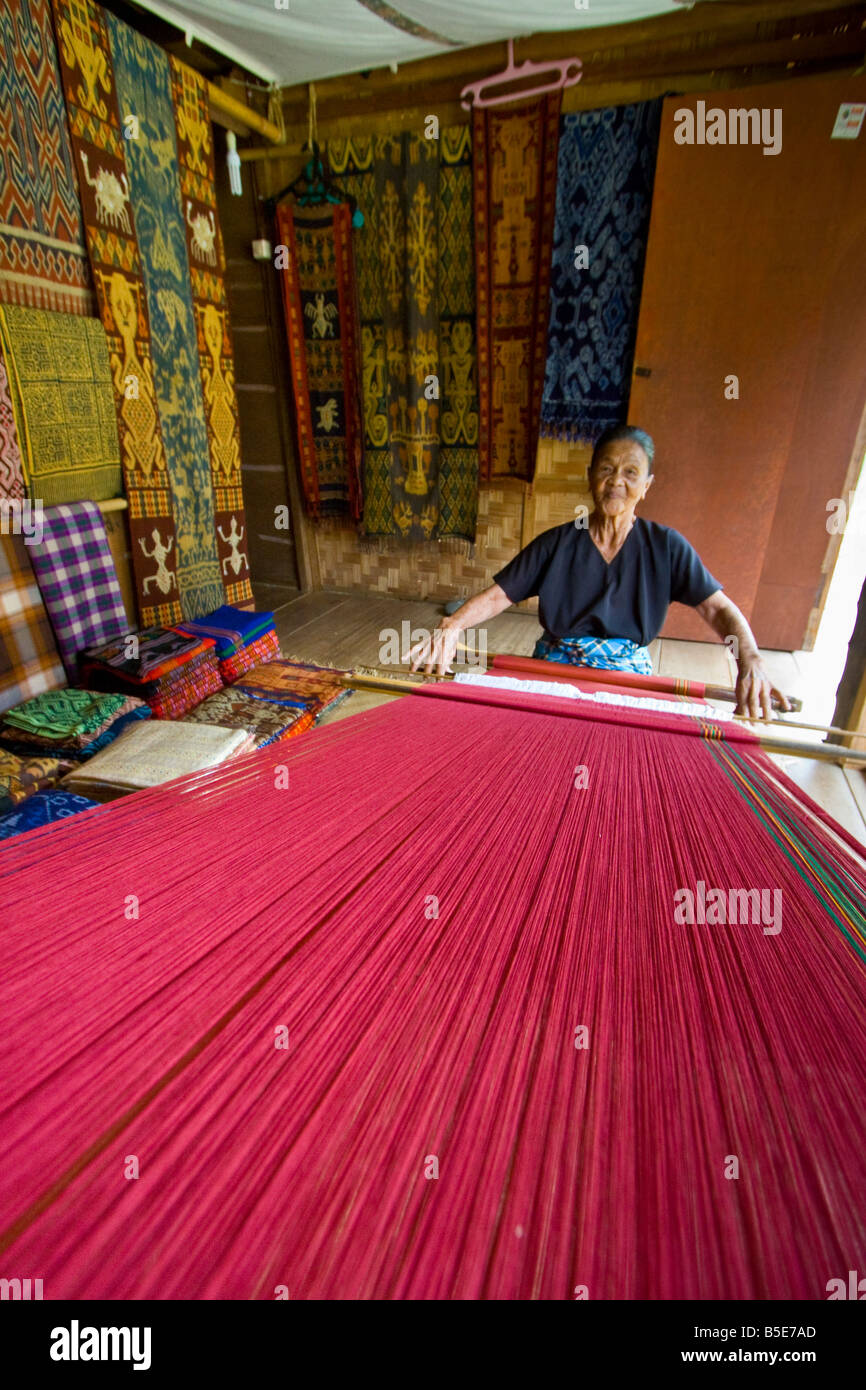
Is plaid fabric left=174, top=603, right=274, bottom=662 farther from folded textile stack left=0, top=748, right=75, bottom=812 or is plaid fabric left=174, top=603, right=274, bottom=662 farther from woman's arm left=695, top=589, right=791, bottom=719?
woman's arm left=695, top=589, right=791, bottom=719

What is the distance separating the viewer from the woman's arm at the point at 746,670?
1.12 m

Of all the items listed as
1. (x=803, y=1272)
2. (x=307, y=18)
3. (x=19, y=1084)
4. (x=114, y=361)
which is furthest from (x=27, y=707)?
(x=307, y=18)

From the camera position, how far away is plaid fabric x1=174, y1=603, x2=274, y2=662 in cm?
256

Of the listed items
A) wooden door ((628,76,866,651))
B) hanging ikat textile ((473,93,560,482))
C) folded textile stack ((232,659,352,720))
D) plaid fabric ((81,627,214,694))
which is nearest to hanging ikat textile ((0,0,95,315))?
plaid fabric ((81,627,214,694))

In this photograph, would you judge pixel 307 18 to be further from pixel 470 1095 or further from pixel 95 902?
pixel 470 1095

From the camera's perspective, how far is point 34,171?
1979mm

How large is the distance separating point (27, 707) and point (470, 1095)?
200 cm

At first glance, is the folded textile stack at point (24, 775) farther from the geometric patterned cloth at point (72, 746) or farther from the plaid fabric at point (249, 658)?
the plaid fabric at point (249, 658)

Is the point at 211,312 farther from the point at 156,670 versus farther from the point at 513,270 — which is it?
the point at 156,670

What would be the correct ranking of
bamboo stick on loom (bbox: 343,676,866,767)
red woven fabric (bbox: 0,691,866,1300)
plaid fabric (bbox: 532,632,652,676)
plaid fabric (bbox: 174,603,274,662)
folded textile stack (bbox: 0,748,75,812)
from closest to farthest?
red woven fabric (bbox: 0,691,866,1300) < bamboo stick on loom (bbox: 343,676,866,767) < folded textile stack (bbox: 0,748,75,812) < plaid fabric (bbox: 532,632,652,676) < plaid fabric (bbox: 174,603,274,662)

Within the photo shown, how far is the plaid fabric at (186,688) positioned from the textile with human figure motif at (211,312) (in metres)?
0.84

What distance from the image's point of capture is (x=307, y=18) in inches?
91.7

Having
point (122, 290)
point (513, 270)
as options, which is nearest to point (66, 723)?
point (122, 290)

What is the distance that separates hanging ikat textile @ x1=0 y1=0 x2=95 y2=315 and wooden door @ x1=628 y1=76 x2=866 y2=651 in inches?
88.7
